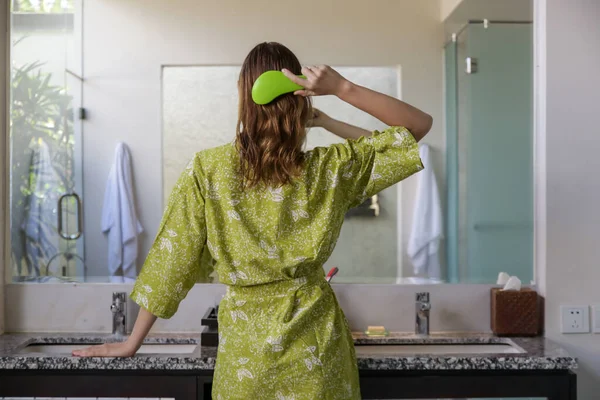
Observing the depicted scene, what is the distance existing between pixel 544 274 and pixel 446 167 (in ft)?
1.52

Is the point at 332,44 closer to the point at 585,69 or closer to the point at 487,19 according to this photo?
the point at 487,19

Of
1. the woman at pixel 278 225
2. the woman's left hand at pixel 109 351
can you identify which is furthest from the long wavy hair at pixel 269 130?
the woman's left hand at pixel 109 351

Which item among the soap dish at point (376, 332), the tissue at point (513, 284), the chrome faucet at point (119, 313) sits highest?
the tissue at point (513, 284)

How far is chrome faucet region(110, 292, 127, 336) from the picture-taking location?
2.02 meters

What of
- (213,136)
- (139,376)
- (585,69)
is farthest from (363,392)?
(585,69)

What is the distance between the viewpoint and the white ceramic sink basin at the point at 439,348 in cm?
200

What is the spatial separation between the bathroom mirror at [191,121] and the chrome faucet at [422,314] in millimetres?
77

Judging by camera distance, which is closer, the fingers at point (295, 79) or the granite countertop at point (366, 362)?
the fingers at point (295, 79)

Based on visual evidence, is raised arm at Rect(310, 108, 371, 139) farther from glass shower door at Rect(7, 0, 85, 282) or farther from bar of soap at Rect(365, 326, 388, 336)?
glass shower door at Rect(7, 0, 85, 282)

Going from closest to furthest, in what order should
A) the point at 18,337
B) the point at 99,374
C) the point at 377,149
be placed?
the point at 377,149
the point at 99,374
the point at 18,337

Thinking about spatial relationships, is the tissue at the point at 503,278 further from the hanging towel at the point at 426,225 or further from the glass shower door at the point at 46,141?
the glass shower door at the point at 46,141

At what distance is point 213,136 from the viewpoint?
6.82 ft

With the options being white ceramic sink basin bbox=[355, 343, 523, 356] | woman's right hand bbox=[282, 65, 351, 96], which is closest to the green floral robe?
woman's right hand bbox=[282, 65, 351, 96]

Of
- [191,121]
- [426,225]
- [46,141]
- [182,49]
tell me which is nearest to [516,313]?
[426,225]
